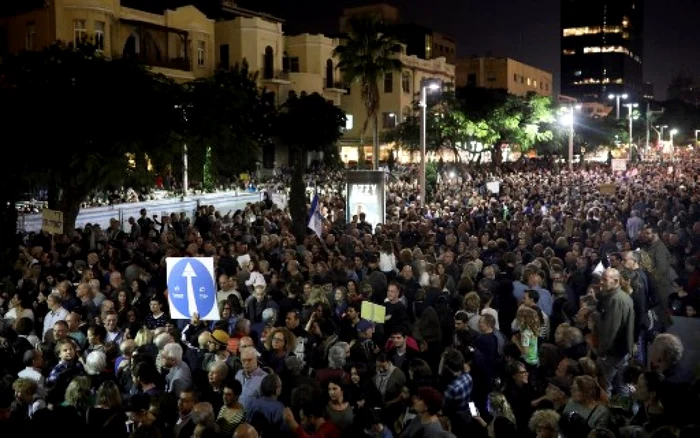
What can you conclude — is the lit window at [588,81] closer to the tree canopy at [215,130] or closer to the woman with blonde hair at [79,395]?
the tree canopy at [215,130]

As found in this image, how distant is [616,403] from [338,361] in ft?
8.30

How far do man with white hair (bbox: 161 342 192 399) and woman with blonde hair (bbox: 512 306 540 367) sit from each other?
337 cm

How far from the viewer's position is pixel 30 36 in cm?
4172

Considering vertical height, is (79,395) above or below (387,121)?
below

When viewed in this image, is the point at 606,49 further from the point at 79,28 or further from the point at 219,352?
the point at 219,352

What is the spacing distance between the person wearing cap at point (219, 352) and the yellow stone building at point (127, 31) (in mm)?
31182

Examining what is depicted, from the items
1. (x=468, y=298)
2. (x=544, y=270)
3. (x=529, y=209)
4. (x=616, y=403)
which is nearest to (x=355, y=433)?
(x=616, y=403)

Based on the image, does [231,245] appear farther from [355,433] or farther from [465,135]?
[465,135]

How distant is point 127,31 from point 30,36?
17.0 ft

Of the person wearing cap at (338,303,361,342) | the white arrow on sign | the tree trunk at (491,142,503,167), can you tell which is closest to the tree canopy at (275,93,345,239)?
the tree trunk at (491,142,503,167)

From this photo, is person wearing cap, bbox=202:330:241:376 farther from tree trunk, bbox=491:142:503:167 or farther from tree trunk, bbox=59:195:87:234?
tree trunk, bbox=491:142:503:167

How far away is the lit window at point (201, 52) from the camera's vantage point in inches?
1951

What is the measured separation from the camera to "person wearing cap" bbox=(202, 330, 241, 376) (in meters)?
7.32

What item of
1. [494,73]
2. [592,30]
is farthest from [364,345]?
[592,30]
